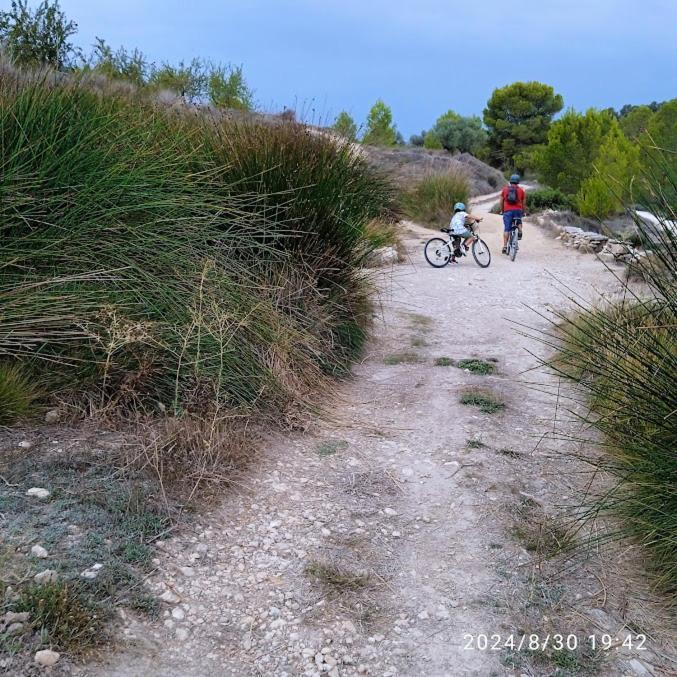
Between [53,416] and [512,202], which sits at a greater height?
[512,202]

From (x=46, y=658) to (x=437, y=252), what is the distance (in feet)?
31.0

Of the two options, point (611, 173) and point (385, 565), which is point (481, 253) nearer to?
point (611, 173)

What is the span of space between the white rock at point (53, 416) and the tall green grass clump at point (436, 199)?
13.3m

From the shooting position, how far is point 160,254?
3883 mm

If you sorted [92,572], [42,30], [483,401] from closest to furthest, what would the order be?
[92,572], [483,401], [42,30]

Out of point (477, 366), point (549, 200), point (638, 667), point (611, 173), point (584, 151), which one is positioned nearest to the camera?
point (638, 667)

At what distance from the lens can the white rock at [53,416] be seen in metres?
3.41

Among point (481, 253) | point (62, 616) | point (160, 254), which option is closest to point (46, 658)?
point (62, 616)

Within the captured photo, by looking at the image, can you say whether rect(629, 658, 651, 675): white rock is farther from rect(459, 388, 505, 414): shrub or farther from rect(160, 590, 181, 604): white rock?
rect(459, 388, 505, 414): shrub

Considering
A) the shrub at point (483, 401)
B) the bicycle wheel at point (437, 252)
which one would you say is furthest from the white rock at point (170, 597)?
the bicycle wheel at point (437, 252)

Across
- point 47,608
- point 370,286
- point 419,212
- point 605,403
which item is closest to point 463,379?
point 370,286

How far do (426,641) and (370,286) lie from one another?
378 centimetres

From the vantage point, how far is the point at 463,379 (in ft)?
17.1

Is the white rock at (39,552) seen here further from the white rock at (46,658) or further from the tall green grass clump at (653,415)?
the tall green grass clump at (653,415)
